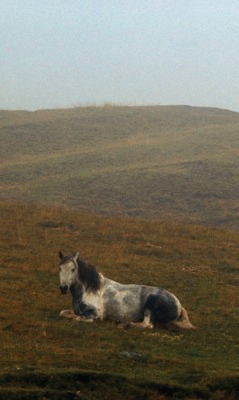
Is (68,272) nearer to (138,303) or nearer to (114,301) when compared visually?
(114,301)

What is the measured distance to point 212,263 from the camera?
29641 mm

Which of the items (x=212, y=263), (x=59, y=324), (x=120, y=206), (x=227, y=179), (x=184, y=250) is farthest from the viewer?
(x=227, y=179)

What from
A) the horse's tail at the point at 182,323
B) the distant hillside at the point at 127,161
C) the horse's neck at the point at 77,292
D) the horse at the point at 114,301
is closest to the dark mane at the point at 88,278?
the horse at the point at 114,301

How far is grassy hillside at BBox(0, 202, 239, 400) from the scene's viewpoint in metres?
12.4

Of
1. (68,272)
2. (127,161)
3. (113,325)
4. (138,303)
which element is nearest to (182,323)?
(138,303)

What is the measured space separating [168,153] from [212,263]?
126 feet

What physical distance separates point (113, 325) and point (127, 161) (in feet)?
153

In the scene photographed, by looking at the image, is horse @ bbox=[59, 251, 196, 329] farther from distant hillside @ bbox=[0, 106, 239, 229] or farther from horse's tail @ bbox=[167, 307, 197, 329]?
distant hillside @ bbox=[0, 106, 239, 229]

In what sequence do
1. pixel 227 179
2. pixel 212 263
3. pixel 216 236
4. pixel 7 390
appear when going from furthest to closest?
pixel 227 179 → pixel 216 236 → pixel 212 263 → pixel 7 390

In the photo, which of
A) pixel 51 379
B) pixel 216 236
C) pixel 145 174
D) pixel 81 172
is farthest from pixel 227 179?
pixel 51 379

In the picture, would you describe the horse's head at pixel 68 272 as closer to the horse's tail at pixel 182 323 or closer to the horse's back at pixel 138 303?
the horse's back at pixel 138 303

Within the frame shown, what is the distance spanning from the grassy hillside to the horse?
0.42 meters

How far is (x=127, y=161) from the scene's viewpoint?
63.9 metres

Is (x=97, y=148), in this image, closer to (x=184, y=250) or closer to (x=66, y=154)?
(x=66, y=154)
